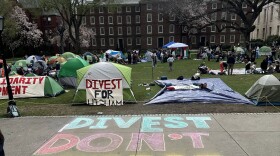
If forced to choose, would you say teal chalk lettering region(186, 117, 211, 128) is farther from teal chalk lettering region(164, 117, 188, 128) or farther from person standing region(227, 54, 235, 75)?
person standing region(227, 54, 235, 75)

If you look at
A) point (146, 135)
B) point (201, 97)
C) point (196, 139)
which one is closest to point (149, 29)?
point (201, 97)

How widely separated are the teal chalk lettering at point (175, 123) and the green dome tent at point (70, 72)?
8749mm

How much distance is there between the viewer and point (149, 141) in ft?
23.7

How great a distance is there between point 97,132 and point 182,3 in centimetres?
3514

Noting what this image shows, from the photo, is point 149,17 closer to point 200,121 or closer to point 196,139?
point 200,121

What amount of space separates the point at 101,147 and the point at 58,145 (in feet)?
4.06

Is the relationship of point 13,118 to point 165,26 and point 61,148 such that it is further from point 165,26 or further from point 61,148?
point 165,26

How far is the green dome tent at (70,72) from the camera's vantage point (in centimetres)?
1627

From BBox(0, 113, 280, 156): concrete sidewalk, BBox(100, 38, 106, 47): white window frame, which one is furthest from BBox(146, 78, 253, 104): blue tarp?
BBox(100, 38, 106, 47): white window frame

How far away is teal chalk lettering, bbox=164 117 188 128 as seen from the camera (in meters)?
8.49

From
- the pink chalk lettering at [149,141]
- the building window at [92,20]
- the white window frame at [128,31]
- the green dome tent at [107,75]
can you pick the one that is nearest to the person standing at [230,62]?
the green dome tent at [107,75]

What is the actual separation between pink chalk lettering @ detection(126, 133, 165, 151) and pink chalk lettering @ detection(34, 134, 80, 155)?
1.62 metres

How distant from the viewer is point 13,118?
32.7 ft

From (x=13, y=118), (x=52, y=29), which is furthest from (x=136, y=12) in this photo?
(x=13, y=118)
